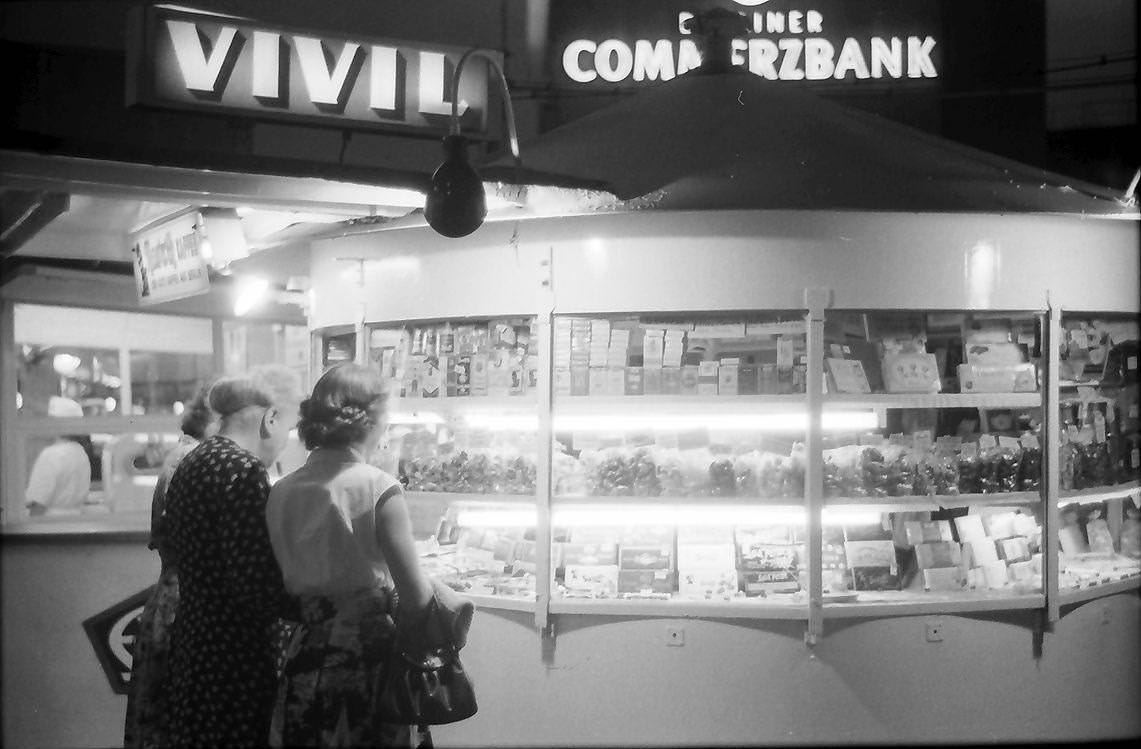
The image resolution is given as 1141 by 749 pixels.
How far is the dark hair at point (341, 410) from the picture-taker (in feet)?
13.0

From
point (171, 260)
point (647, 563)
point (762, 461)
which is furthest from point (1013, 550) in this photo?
point (171, 260)

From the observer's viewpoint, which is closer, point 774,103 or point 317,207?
point 317,207

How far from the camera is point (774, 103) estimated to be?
679cm

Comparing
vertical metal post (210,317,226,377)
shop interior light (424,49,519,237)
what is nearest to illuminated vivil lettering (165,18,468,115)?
shop interior light (424,49,519,237)

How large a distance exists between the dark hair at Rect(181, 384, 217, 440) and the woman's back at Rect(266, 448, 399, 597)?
1.67 meters

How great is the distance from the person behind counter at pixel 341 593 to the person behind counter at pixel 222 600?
0.14 m

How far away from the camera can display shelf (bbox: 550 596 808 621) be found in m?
5.68

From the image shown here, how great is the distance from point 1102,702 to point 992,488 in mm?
1422

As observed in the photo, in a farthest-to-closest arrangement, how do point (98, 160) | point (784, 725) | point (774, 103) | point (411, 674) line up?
point (774, 103) → point (784, 725) → point (98, 160) → point (411, 674)

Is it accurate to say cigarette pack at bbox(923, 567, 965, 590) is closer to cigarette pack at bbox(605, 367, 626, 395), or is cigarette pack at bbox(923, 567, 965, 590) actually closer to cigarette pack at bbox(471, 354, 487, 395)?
cigarette pack at bbox(605, 367, 626, 395)

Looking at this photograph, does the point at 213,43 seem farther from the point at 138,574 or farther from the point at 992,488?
the point at 992,488

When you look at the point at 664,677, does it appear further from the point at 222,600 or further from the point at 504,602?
the point at 222,600

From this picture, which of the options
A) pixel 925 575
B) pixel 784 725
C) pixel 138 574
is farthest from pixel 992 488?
pixel 138 574

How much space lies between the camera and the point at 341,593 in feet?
12.5
